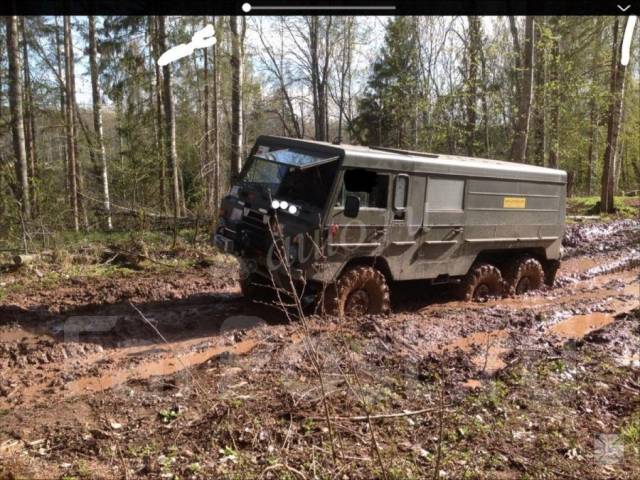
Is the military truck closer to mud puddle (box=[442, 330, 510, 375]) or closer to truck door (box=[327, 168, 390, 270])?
truck door (box=[327, 168, 390, 270])

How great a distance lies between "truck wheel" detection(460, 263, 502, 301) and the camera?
8188 millimetres

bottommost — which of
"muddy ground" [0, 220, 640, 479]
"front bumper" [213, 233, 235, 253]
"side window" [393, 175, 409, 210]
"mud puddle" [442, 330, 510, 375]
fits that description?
"mud puddle" [442, 330, 510, 375]

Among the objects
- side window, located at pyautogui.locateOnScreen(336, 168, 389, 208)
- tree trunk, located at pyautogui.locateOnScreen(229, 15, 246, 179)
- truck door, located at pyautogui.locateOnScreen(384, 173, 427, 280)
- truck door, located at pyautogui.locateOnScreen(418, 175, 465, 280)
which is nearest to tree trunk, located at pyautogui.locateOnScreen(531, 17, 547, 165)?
tree trunk, located at pyautogui.locateOnScreen(229, 15, 246, 179)

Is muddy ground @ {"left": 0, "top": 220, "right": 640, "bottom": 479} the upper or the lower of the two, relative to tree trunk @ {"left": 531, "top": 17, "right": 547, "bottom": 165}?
lower

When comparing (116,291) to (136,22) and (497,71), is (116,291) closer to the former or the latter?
(136,22)

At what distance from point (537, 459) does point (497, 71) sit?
18.9 m

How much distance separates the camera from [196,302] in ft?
25.3

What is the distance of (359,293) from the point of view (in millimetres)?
6887

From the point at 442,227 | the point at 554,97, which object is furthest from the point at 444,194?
the point at 554,97

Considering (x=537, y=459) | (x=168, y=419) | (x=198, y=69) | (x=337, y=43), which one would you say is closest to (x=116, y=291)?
(x=168, y=419)

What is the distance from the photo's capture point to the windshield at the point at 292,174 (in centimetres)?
636

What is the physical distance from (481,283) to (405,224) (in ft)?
7.71

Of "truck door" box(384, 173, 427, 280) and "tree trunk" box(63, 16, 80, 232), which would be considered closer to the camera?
"truck door" box(384, 173, 427, 280)

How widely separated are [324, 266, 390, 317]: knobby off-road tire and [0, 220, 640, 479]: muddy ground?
1.01 feet
